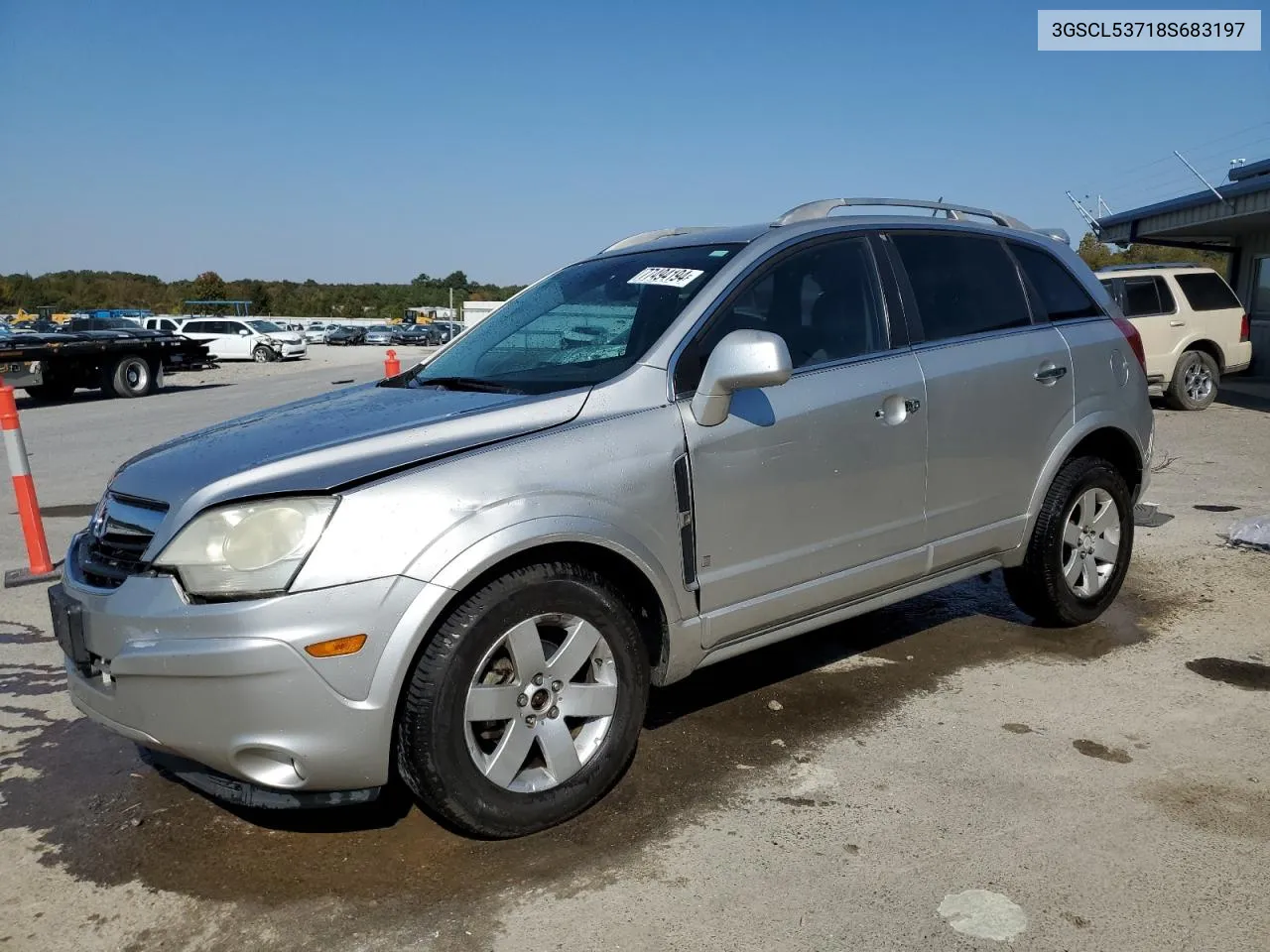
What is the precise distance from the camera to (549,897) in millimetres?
2717

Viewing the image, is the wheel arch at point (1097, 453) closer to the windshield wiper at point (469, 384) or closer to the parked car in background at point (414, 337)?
the windshield wiper at point (469, 384)

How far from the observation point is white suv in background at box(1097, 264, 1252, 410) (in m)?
14.4

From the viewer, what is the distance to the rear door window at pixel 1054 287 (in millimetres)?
4660

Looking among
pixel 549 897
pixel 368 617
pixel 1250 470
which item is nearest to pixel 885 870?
pixel 549 897

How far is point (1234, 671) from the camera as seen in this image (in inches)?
169

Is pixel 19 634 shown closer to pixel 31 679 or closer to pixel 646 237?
pixel 31 679

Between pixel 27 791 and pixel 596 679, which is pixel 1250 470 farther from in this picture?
pixel 27 791

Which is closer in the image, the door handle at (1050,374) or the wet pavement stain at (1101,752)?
the wet pavement stain at (1101,752)

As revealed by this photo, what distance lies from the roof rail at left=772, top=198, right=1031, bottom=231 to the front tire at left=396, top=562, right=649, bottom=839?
67.7 inches

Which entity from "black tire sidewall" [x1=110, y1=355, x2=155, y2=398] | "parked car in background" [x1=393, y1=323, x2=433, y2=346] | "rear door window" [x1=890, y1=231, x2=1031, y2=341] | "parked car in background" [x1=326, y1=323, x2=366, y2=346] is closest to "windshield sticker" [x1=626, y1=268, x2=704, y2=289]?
"rear door window" [x1=890, y1=231, x2=1031, y2=341]

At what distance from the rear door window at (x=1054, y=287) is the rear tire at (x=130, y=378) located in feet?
64.8

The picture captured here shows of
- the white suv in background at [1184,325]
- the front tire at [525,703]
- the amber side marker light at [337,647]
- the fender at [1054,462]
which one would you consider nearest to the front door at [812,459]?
the front tire at [525,703]

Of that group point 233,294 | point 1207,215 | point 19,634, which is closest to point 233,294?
point 233,294

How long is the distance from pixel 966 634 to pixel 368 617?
10.3 feet
